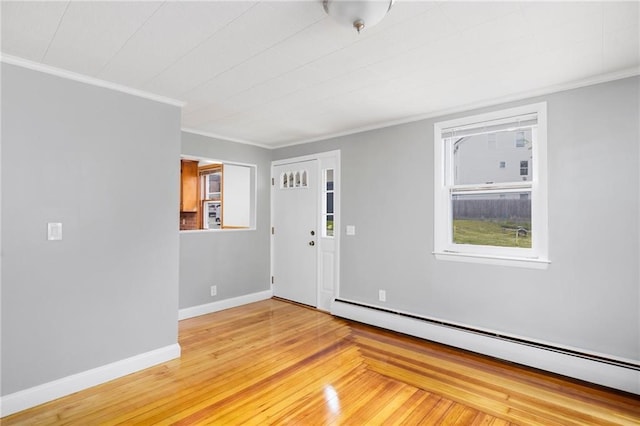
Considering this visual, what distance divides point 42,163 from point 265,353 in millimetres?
2359

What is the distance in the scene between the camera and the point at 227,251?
460 cm

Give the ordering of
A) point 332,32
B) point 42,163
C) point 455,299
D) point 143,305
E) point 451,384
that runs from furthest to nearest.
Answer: point 455,299
point 143,305
point 451,384
point 42,163
point 332,32

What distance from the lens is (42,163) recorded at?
93.0 inches

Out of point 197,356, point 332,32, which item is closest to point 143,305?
point 197,356

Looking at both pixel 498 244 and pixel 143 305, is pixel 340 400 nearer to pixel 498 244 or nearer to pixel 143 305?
pixel 143 305

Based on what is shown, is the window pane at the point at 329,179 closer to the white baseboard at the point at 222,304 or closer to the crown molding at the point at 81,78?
the white baseboard at the point at 222,304

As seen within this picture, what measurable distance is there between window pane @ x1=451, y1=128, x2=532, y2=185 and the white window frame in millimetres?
67

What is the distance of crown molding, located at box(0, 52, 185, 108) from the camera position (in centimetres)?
224

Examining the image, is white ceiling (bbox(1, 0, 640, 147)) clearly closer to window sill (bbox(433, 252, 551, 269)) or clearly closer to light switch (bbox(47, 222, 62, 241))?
light switch (bbox(47, 222, 62, 241))

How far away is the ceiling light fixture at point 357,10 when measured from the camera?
1545 mm

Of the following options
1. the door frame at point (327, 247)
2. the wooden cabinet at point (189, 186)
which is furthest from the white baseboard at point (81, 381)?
the wooden cabinet at point (189, 186)

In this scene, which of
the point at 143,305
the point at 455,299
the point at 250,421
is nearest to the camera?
the point at 250,421

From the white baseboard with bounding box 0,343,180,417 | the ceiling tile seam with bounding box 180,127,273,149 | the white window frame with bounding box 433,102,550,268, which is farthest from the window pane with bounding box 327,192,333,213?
the white baseboard with bounding box 0,343,180,417

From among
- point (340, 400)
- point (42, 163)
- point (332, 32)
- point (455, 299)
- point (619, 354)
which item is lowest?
point (340, 400)
